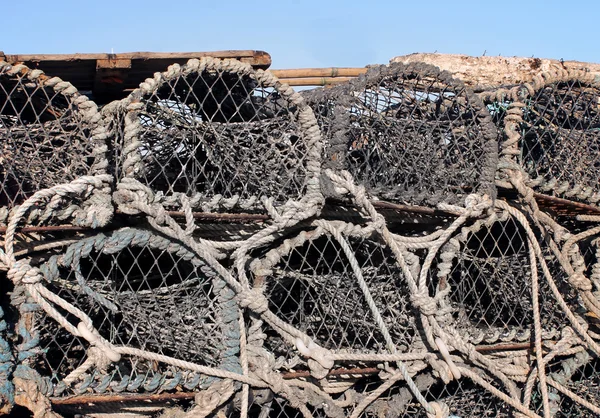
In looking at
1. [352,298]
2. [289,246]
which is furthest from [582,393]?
[289,246]

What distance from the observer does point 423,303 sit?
91.1 inches

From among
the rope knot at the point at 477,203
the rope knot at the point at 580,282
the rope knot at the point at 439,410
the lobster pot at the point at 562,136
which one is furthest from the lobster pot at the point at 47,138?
the rope knot at the point at 580,282

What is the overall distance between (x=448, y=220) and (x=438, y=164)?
213 millimetres

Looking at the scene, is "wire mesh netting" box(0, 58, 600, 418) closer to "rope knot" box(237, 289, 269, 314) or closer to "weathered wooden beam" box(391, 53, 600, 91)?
"rope knot" box(237, 289, 269, 314)

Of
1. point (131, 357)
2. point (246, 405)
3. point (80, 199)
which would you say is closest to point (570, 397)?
point (246, 405)

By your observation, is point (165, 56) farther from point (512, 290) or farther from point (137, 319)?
point (512, 290)

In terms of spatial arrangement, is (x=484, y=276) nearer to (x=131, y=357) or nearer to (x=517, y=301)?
(x=517, y=301)

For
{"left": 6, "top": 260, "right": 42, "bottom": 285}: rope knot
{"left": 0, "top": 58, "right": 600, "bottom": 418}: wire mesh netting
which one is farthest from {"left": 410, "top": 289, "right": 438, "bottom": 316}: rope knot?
{"left": 6, "top": 260, "right": 42, "bottom": 285}: rope knot

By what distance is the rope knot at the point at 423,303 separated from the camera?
232 centimetres

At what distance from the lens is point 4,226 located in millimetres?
1923

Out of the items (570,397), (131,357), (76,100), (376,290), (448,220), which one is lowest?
(570,397)

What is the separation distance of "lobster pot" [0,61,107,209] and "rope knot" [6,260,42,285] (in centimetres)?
20

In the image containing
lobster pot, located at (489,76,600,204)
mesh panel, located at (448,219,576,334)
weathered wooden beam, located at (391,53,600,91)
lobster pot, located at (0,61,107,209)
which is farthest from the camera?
weathered wooden beam, located at (391,53,600,91)

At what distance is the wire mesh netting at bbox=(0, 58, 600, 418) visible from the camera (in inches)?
78.9
